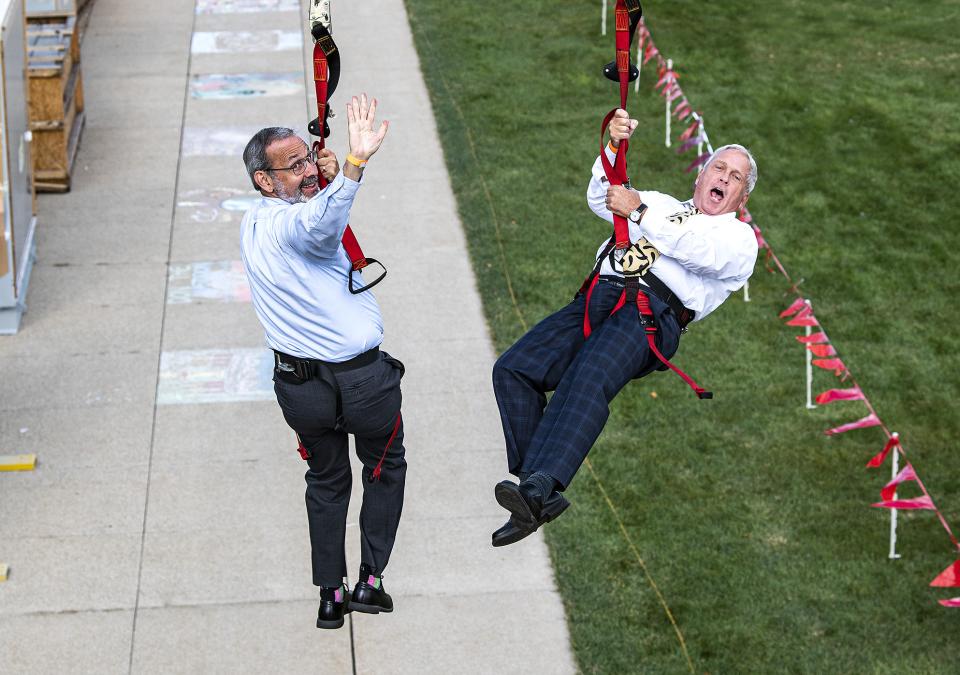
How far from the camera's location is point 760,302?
1292cm

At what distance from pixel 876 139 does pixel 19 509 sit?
998 centimetres

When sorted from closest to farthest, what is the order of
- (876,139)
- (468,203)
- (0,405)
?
(0,405) → (468,203) → (876,139)

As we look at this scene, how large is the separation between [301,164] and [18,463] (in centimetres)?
587

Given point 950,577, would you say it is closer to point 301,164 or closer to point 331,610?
point 331,610

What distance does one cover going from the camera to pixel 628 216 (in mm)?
6055

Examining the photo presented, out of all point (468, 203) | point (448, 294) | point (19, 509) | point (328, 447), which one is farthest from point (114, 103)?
point (328, 447)

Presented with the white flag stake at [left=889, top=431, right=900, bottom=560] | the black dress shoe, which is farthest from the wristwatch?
the white flag stake at [left=889, top=431, right=900, bottom=560]

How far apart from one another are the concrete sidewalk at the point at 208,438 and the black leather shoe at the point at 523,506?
3.33 meters

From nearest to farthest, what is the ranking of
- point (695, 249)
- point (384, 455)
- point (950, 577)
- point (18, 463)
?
point (695, 249) → point (384, 455) → point (950, 577) → point (18, 463)

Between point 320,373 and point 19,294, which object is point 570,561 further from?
point 19,294

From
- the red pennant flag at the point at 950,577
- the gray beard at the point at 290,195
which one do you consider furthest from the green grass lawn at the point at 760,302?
the gray beard at the point at 290,195

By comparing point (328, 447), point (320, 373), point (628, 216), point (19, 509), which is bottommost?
point (19, 509)

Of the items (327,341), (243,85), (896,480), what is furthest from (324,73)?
(243,85)

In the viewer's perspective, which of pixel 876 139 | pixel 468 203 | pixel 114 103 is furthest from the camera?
pixel 114 103
